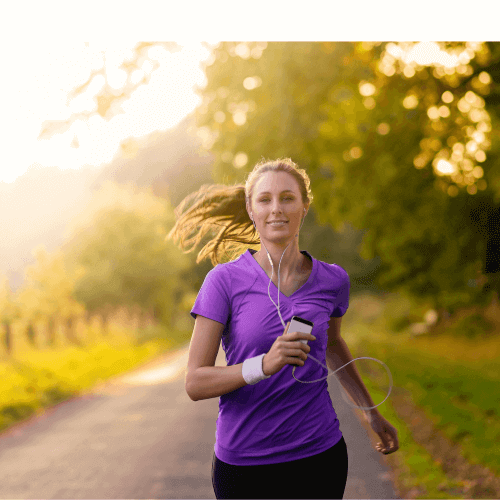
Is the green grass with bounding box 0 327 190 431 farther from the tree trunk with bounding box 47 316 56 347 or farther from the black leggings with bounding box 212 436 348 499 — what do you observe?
the black leggings with bounding box 212 436 348 499

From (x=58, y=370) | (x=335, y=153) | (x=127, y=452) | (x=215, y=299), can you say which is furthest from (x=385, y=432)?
(x=58, y=370)

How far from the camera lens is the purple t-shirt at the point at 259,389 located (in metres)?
1.70

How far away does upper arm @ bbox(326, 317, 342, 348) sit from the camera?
2075 millimetres

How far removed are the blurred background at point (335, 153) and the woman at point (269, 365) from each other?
2.30 ft

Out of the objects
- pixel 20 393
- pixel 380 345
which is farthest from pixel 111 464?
pixel 380 345

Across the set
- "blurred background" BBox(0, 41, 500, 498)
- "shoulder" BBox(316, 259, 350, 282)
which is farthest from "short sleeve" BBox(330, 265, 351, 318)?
"blurred background" BBox(0, 41, 500, 498)

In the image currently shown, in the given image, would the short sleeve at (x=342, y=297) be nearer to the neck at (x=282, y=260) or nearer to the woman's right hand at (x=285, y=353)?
the neck at (x=282, y=260)

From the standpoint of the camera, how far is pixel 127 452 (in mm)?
5504

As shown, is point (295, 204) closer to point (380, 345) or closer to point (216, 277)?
point (216, 277)

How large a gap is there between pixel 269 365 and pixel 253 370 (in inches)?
2.1

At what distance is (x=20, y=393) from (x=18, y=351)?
211 cm

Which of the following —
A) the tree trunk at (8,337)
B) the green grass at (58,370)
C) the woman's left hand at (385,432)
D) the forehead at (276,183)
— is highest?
the forehead at (276,183)

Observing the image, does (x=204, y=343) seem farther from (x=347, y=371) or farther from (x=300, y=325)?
(x=347, y=371)

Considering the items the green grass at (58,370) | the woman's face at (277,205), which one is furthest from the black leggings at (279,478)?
the green grass at (58,370)
